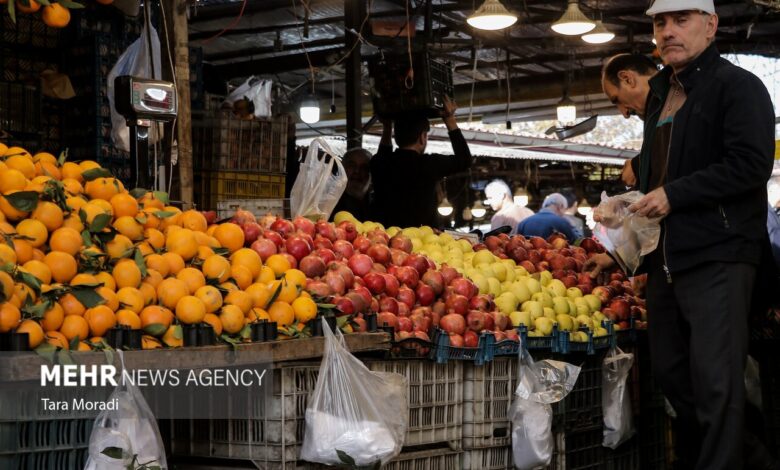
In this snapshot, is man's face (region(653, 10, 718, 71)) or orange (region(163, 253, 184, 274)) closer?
orange (region(163, 253, 184, 274))

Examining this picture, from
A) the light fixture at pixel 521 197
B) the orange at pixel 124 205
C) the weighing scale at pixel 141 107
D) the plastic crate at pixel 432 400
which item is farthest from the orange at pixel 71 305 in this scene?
the light fixture at pixel 521 197

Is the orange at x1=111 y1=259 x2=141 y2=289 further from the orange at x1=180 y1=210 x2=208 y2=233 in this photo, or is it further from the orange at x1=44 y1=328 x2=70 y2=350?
the orange at x1=180 y1=210 x2=208 y2=233

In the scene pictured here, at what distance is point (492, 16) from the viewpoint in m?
9.09

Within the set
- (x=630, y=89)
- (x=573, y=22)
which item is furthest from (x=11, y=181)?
(x=573, y=22)

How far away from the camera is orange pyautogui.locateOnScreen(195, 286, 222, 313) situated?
3.40 meters

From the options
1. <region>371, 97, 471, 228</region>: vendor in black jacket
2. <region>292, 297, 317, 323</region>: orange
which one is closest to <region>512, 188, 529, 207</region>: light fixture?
<region>371, 97, 471, 228</region>: vendor in black jacket

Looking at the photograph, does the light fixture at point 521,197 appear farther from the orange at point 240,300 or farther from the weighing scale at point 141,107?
the orange at point 240,300

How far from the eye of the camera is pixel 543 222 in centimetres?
927

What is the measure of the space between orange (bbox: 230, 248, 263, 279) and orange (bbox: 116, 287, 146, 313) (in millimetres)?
571

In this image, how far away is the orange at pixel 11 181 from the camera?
10.8 feet

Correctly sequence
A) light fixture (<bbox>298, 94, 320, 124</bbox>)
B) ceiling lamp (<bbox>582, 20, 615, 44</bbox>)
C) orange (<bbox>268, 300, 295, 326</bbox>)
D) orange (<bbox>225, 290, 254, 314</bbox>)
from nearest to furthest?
orange (<bbox>225, 290, 254, 314</bbox>)
orange (<bbox>268, 300, 295, 326</bbox>)
ceiling lamp (<bbox>582, 20, 615, 44</bbox>)
light fixture (<bbox>298, 94, 320, 124</bbox>)

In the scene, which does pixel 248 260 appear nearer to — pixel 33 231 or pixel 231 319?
pixel 231 319

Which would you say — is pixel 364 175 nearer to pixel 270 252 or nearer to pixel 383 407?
pixel 270 252

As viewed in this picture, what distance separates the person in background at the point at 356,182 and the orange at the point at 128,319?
4.01m
